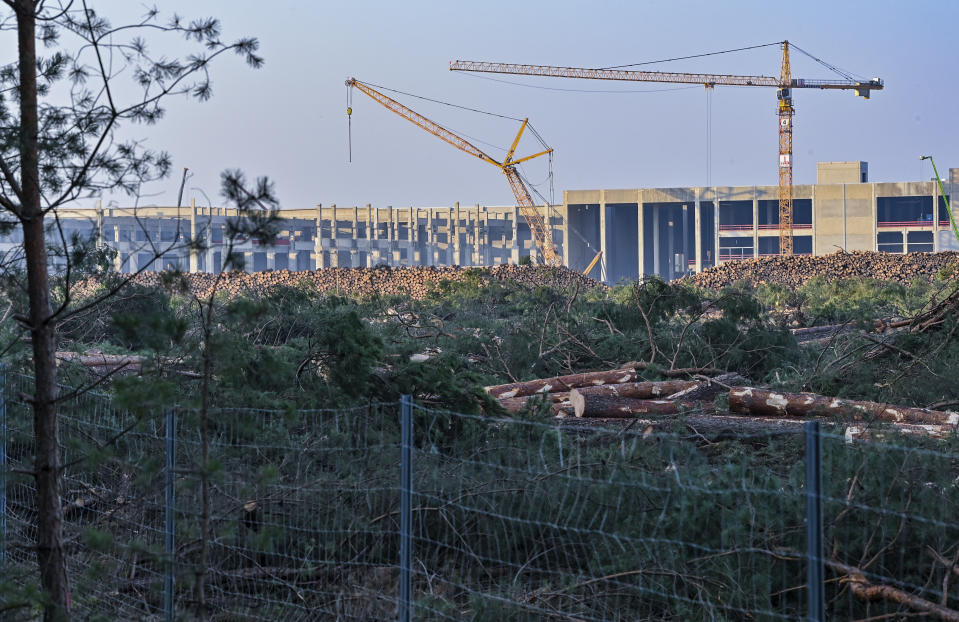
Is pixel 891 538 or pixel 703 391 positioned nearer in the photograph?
pixel 891 538

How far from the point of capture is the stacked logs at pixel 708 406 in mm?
7770

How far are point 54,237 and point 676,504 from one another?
3224 mm

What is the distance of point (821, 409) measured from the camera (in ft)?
27.1

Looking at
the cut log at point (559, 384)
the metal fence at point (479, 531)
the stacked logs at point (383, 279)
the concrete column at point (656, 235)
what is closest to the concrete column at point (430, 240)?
the concrete column at point (656, 235)

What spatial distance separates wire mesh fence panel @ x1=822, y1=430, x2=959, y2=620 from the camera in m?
4.35

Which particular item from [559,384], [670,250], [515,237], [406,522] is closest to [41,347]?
[406,522]

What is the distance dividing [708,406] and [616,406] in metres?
1.12

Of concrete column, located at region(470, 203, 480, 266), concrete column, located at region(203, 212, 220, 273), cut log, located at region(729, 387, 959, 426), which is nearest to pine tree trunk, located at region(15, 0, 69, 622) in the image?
concrete column, located at region(203, 212, 220, 273)

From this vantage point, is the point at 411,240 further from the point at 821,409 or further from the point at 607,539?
the point at 607,539

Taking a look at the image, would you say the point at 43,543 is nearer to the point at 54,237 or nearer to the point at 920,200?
the point at 54,237

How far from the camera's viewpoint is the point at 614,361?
38.9 ft

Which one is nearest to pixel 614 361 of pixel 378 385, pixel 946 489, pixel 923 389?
pixel 923 389

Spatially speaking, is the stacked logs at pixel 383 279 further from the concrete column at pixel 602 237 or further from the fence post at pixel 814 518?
the concrete column at pixel 602 237

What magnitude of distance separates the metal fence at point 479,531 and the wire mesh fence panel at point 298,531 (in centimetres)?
2
